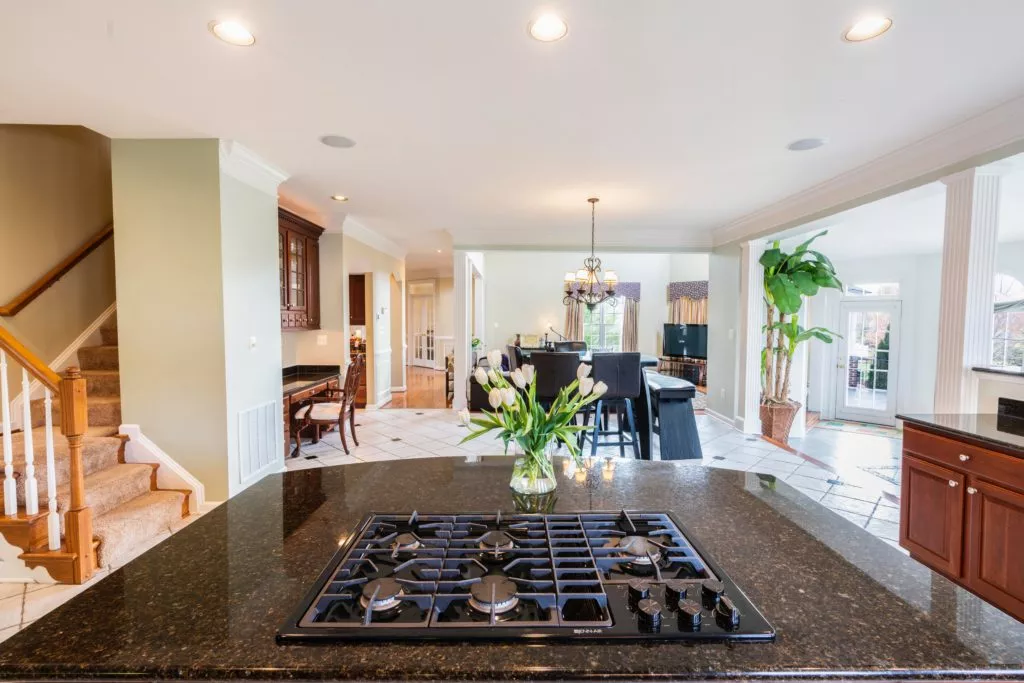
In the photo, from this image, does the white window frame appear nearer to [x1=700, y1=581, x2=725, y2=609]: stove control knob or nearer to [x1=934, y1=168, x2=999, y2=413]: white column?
[x1=934, y1=168, x2=999, y2=413]: white column

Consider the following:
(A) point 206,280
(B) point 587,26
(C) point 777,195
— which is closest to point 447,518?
(B) point 587,26

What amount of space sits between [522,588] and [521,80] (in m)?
2.32

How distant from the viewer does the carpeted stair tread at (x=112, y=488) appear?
103 inches

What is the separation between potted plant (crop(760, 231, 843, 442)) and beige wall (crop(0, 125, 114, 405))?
6.65 meters

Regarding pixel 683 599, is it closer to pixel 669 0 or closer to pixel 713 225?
pixel 669 0

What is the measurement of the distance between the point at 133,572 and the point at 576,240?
615cm

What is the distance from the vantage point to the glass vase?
4.27 ft

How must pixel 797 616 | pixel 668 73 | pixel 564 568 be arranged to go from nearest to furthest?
pixel 797 616 → pixel 564 568 → pixel 668 73

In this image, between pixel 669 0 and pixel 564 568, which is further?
pixel 669 0

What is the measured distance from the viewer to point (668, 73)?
2246mm

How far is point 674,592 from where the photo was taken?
795 millimetres

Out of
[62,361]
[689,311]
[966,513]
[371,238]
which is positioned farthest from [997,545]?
[689,311]

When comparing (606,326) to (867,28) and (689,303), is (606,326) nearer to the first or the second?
(689,303)

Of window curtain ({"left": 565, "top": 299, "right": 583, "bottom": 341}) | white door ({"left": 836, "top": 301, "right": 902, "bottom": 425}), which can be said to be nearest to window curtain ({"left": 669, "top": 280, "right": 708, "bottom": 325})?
window curtain ({"left": 565, "top": 299, "right": 583, "bottom": 341})
